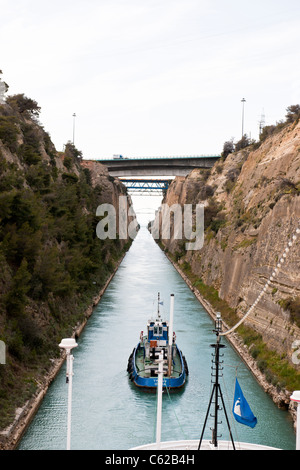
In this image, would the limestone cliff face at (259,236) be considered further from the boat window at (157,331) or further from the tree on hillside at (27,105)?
the tree on hillside at (27,105)

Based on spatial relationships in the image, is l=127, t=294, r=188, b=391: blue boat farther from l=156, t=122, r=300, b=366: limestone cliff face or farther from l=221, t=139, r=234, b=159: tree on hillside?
l=221, t=139, r=234, b=159: tree on hillside

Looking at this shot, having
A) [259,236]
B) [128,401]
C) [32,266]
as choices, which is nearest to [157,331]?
[128,401]

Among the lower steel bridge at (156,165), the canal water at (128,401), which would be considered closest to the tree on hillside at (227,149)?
the lower steel bridge at (156,165)

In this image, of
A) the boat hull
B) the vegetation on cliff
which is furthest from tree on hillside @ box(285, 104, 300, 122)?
the boat hull

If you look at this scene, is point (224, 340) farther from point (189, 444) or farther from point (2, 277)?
point (189, 444)

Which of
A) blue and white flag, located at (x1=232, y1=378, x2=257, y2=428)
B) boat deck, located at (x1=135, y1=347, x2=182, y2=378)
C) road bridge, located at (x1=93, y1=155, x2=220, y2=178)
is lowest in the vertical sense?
boat deck, located at (x1=135, y1=347, x2=182, y2=378)
